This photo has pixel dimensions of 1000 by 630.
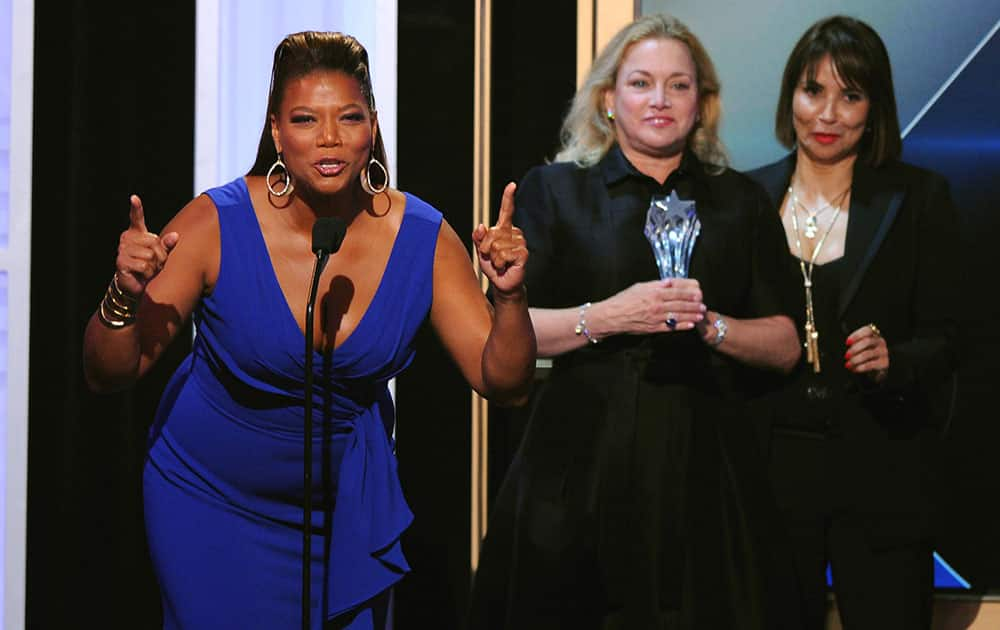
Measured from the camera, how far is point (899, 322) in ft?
10.6

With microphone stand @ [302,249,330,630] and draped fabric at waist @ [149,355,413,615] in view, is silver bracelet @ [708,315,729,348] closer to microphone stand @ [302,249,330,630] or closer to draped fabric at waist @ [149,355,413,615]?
draped fabric at waist @ [149,355,413,615]

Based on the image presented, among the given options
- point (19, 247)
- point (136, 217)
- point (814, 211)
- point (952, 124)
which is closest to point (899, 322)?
point (814, 211)

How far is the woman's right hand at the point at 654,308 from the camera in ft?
8.93

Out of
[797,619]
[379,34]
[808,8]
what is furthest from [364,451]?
[808,8]

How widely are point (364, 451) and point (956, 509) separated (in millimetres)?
1992

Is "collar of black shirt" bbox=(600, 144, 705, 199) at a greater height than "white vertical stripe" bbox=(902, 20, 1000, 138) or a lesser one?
lesser

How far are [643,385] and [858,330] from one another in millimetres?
599

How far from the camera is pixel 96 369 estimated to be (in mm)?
2107

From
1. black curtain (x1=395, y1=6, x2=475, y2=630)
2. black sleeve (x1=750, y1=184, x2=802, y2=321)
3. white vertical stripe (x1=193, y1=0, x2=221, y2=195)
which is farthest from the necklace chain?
white vertical stripe (x1=193, y1=0, x2=221, y2=195)

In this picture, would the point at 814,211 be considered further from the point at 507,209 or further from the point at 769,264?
the point at 507,209

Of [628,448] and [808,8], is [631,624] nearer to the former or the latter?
[628,448]

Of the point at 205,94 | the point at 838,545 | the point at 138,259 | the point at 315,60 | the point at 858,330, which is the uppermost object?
the point at 205,94

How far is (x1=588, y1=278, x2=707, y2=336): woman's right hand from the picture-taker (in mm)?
2721

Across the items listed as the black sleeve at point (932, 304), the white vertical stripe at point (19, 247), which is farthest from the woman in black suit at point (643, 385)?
the white vertical stripe at point (19, 247)
